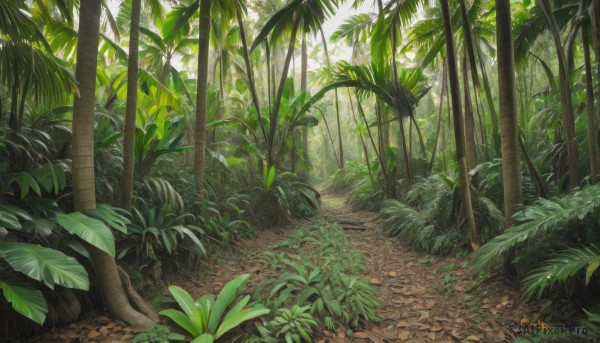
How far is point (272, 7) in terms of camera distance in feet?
39.8

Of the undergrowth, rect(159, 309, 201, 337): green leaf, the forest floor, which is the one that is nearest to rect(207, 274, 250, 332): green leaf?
rect(159, 309, 201, 337): green leaf

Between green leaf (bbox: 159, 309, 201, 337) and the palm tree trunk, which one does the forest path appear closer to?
the palm tree trunk

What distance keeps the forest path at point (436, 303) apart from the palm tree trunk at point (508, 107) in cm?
86

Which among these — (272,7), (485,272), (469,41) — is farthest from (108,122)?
(272,7)

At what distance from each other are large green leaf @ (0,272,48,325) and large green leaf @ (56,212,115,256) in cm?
45

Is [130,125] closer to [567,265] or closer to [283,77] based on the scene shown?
[283,77]

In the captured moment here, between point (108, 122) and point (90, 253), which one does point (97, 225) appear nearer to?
point (90, 253)

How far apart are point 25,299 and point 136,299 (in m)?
1.02

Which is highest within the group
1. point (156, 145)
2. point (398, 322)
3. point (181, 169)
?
point (156, 145)

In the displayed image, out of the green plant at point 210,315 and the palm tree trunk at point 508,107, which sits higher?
the palm tree trunk at point 508,107

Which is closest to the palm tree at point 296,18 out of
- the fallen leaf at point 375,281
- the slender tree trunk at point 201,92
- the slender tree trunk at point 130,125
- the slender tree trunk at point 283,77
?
the slender tree trunk at point 283,77

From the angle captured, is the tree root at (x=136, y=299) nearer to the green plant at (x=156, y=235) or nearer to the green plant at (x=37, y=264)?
the green plant at (x=156, y=235)

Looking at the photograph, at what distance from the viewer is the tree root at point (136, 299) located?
2863mm

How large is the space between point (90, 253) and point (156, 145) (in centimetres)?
157
